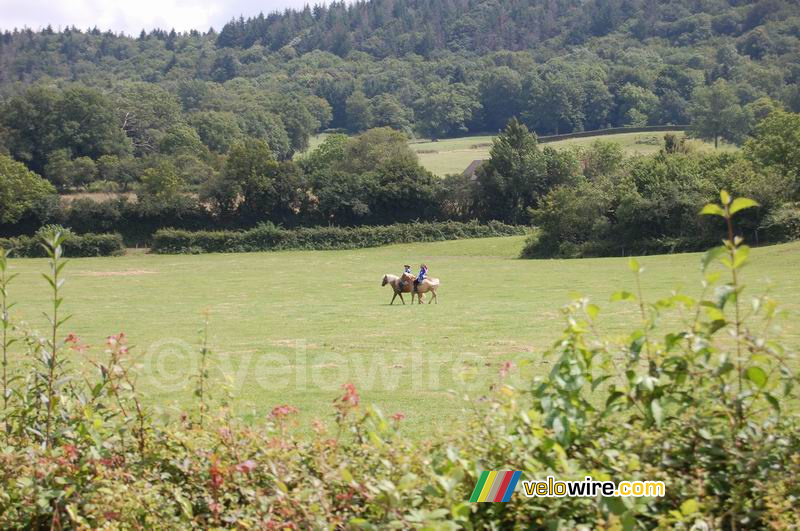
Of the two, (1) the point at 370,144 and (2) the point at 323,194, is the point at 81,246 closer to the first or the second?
(2) the point at 323,194

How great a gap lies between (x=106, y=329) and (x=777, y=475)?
2187 cm

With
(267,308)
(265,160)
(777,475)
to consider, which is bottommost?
(267,308)

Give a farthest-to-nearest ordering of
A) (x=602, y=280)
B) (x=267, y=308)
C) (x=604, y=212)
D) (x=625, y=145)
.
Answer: (x=625, y=145)
(x=604, y=212)
(x=602, y=280)
(x=267, y=308)

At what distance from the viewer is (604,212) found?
2375 inches

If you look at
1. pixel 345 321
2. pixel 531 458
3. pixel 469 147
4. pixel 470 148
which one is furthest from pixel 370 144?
pixel 531 458

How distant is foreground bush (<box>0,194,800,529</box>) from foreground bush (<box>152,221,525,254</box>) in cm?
6895

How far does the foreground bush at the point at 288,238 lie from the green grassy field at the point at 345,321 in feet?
60.1

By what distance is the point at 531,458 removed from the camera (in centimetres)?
439

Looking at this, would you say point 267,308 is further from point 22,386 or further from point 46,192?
point 46,192

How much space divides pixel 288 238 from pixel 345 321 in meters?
51.7

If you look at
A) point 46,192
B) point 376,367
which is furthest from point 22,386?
point 46,192

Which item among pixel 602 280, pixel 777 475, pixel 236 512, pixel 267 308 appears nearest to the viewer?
pixel 777 475

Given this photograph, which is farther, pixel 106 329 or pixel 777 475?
pixel 106 329

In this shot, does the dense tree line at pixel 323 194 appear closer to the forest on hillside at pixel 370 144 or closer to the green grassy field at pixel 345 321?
the forest on hillside at pixel 370 144
